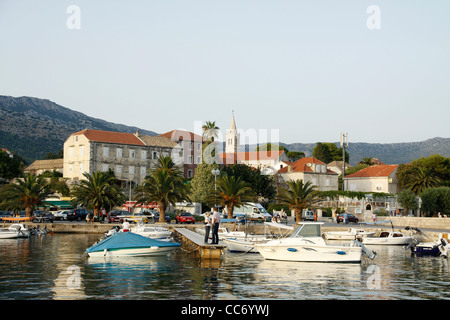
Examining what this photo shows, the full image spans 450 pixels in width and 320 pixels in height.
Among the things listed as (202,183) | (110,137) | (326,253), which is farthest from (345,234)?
(110,137)

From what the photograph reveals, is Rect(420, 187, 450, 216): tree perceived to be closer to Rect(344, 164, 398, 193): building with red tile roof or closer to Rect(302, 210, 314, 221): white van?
Rect(302, 210, 314, 221): white van

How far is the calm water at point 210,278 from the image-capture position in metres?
19.7

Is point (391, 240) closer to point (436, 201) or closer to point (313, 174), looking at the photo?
point (436, 201)

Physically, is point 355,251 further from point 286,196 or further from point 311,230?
point 286,196

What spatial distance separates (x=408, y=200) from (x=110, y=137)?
5740 centimetres

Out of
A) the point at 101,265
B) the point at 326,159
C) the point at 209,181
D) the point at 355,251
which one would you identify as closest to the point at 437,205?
the point at 209,181

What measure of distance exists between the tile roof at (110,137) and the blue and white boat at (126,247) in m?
70.2

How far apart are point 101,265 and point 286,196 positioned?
114 feet

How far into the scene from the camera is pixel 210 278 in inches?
932

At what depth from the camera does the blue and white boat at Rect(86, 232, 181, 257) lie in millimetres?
31141

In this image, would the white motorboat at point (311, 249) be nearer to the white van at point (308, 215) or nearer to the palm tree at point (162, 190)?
the palm tree at point (162, 190)

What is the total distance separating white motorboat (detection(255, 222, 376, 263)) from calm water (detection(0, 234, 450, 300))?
69cm

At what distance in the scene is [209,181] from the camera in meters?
88.8

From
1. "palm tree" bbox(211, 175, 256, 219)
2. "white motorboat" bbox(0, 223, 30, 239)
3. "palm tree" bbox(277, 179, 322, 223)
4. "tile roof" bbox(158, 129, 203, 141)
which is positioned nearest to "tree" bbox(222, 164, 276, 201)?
"tile roof" bbox(158, 129, 203, 141)
